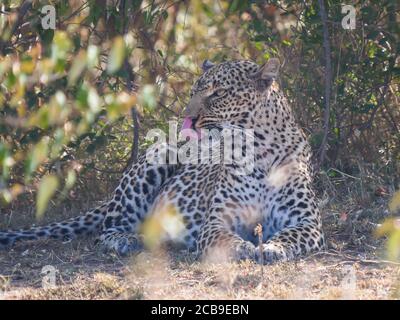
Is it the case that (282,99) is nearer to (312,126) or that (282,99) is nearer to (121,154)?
(312,126)

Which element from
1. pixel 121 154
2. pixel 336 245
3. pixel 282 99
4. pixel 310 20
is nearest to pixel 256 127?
pixel 282 99

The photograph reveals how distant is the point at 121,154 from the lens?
937 cm

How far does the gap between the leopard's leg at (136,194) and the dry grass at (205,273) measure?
443 millimetres

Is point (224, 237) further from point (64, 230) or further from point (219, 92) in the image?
point (64, 230)

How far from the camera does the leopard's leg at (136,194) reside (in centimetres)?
825

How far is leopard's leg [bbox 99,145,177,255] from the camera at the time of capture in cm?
825

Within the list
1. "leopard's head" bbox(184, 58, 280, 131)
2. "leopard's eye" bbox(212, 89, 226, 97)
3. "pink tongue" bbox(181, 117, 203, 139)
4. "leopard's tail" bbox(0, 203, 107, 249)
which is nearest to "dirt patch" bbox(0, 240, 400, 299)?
"leopard's tail" bbox(0, 203, 107, 249)

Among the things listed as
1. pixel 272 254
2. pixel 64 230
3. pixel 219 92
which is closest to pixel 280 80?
pixel 219 92

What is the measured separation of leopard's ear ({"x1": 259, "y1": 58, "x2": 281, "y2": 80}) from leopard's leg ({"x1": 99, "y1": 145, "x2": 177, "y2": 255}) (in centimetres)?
153

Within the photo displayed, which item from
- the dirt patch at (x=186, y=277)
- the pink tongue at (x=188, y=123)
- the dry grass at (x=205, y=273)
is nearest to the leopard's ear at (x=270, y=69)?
the pink tongue at (x=188, y=123)

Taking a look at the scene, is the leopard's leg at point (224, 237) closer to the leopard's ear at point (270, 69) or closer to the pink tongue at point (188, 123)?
the pink tongue at point (188, 123)

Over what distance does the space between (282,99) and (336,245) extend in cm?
133

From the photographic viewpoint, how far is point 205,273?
611 centimetres
